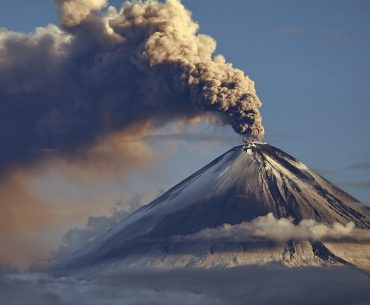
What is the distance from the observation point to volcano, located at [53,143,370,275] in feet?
399

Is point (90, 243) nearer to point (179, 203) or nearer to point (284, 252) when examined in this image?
point (179, 203)

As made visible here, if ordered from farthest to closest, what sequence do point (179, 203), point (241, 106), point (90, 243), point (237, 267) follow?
point (90, 243), point (179, 203), point (237, 267), point (241, 106)

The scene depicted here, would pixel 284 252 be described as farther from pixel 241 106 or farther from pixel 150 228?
pixel 241 106

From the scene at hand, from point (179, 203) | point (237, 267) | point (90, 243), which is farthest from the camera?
point (90, 243)

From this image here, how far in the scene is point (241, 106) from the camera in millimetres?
102062

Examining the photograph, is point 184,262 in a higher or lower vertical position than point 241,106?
lower

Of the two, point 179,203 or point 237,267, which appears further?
point 179,203

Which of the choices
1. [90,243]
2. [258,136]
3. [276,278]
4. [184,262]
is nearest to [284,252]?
[276,278]

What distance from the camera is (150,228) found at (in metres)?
127

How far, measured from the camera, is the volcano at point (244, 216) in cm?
12169

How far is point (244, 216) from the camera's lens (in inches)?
4815

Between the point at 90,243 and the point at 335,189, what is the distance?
32507 millimetres

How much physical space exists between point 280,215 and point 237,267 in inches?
294

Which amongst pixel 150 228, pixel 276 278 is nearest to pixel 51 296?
pixel 150 228
